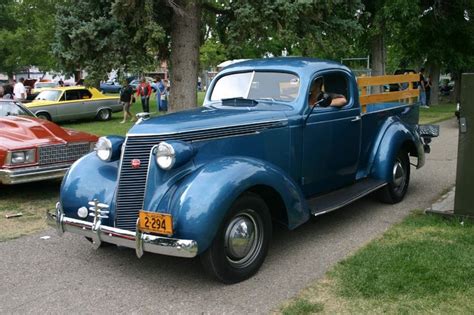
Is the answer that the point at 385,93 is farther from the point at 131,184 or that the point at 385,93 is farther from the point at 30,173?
the point at 30,173

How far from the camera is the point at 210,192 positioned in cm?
410

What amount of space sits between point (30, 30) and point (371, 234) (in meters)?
36.1

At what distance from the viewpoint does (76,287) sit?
14.5ft

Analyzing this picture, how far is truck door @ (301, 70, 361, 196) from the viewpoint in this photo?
5555mm

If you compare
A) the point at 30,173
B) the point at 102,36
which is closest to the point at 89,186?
the point at 30,173

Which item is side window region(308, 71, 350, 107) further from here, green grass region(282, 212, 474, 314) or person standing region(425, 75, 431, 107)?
person standing region(425, 75, 431, 107)

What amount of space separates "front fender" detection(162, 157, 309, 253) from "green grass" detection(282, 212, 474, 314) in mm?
880

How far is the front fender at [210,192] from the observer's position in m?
4.02

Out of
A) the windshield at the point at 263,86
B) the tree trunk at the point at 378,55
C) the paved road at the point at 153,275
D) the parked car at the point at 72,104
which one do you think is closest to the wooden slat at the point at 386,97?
the windshield at the point at 263,86

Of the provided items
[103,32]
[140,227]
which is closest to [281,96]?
[140,227]

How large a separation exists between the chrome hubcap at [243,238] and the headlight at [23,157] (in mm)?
4171

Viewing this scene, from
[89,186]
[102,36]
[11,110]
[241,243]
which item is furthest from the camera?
[102,36]

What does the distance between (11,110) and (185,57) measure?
3.94 meters

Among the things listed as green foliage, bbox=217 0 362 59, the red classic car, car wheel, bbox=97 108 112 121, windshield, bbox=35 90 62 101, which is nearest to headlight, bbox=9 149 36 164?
the red classic car
